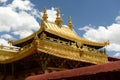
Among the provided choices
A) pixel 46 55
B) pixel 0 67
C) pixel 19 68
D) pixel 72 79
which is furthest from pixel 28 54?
pixel 72 79

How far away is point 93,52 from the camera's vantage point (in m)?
21.8

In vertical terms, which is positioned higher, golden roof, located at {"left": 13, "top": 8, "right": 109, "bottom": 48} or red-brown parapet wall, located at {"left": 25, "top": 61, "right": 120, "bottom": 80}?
golden roof, located at {"left": 13, "top": 8, "right": 109, "bottom": 48}

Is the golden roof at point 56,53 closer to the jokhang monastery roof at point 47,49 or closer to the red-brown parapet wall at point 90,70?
the jokhang monastery roof at point 47,49

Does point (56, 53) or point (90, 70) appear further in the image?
point (56, 53)

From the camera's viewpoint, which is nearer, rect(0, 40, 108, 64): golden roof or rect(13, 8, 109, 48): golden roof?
rect(0, 40, 108, 64): golden roof

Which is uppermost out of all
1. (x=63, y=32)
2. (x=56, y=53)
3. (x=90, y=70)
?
(x=63, y=32)

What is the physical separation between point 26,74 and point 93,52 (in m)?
5.55

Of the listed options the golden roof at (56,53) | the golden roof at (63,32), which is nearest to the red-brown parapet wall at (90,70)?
the golden roof at (56,53)

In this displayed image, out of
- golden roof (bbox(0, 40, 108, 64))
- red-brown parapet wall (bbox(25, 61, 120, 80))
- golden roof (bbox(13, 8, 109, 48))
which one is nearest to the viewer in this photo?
red-brown parapet wall (bbox(25, 61, 120, 80))

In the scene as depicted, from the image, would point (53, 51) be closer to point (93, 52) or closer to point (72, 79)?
point (93, 52)

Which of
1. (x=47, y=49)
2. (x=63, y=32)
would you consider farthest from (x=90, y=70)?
(x=63, y=32)

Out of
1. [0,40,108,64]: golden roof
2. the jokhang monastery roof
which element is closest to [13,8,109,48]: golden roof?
the jokhang monastery roof

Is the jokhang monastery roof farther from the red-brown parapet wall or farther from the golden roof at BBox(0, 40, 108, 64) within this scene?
the red-brown parapet wall

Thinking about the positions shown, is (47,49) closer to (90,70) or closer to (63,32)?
(63,32)
